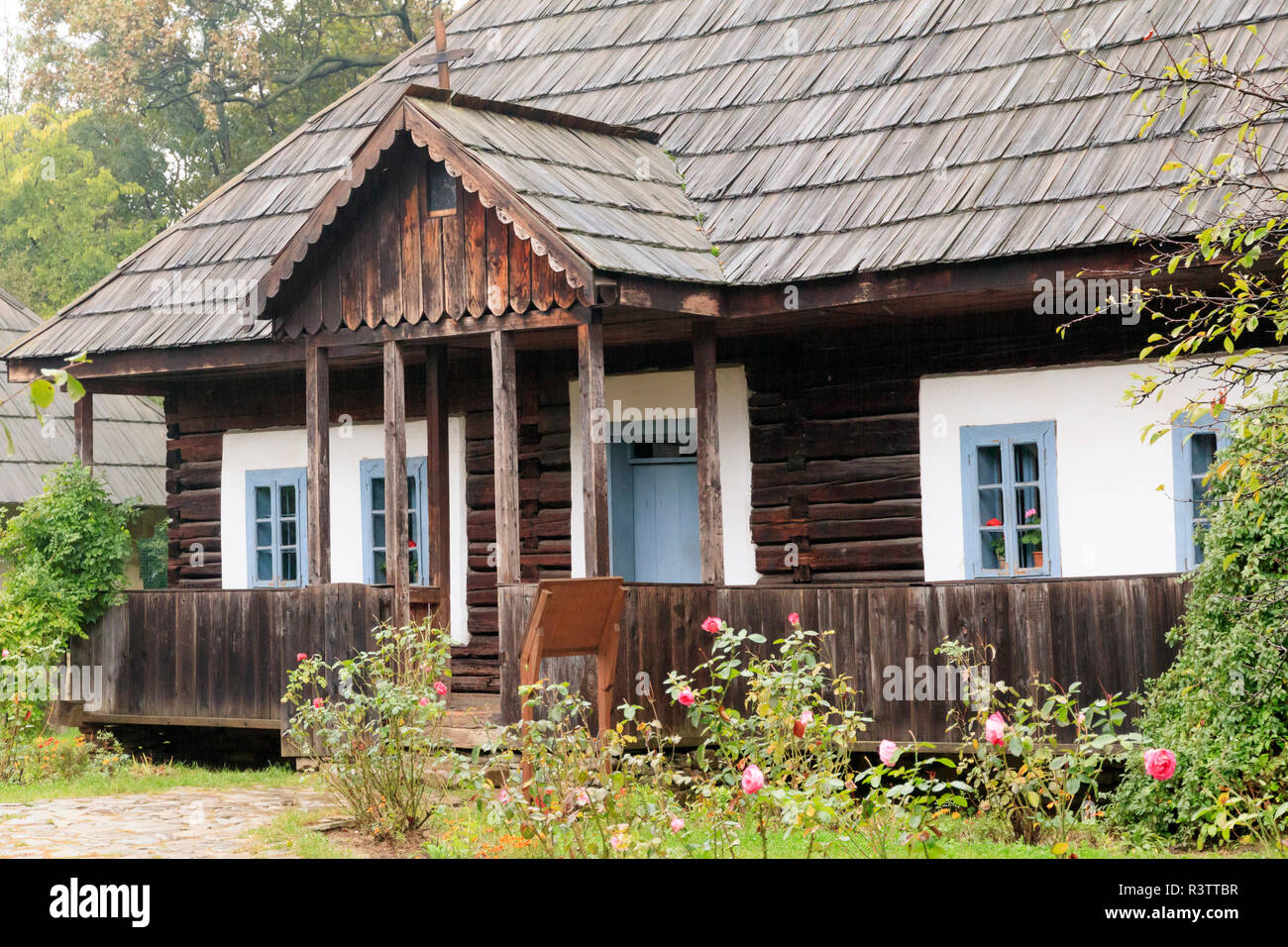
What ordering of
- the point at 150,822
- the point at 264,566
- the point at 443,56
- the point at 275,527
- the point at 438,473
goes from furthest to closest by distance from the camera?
1. the point at 264,566
2. the point at 275,527
3. the point at 438,473
4. the point at 443,56
5. the point at 150,822

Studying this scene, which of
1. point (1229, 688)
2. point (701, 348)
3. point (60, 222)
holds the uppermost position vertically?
point (60, 222)

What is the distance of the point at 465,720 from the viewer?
1186 centimetres

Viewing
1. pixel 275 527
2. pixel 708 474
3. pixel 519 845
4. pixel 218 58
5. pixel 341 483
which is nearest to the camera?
pixel 519 845

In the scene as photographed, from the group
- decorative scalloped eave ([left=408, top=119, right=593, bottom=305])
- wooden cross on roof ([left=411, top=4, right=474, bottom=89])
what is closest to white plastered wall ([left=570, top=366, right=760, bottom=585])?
decorative scalloped eave ([left=408, top=119, right=593, bottom=305])

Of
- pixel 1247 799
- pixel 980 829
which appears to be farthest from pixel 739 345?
pixel 1247 799

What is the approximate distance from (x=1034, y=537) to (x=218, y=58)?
25334 mm

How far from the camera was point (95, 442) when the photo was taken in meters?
22.4

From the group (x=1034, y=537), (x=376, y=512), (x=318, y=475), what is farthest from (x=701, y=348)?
(x=376, y=512)

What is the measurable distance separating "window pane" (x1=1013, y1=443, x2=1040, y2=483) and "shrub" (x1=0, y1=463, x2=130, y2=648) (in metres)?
6.96

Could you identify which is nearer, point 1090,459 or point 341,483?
point 1090,459

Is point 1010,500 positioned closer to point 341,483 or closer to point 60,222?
point 341,483

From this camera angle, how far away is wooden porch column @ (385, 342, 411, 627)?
11609 mm

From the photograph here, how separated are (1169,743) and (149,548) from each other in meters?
22.8

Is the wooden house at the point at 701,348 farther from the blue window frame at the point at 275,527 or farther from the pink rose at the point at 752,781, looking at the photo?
the pink rose at the point at 752,781
